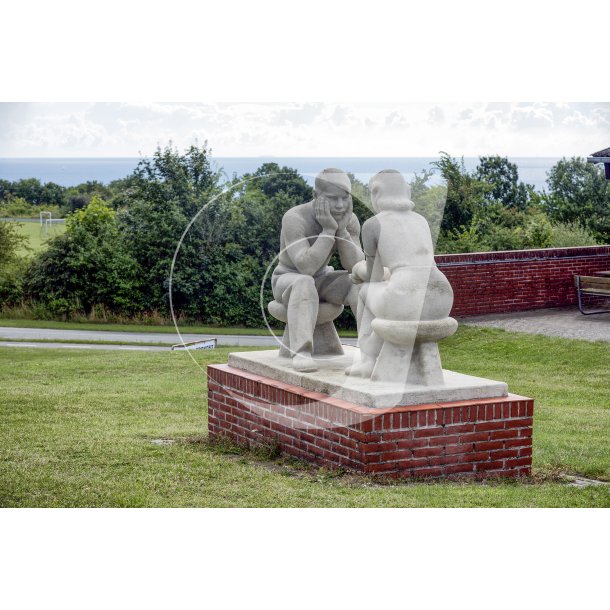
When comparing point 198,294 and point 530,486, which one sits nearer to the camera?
point 530,486

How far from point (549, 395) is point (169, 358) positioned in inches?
237

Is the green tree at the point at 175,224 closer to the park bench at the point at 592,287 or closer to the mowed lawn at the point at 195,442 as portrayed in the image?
the mowed lawn at the point at 195,442

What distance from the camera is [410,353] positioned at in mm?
6996

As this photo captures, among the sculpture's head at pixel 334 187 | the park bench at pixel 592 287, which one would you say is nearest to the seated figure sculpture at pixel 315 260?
the sculpture's head at pixel 334 187

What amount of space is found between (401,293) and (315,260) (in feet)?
3.59

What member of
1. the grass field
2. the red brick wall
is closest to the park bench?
the red brick wall

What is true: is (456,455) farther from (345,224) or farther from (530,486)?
(345,224)

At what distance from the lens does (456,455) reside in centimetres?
692

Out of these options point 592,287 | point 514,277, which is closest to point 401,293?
point 592,287

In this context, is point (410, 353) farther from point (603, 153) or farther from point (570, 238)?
point (570, 238)

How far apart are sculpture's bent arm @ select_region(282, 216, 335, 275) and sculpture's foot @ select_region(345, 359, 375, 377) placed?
3.09ft

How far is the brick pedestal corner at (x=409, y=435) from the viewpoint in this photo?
22.0 feet

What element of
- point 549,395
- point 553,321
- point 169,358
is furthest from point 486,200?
point 549,395

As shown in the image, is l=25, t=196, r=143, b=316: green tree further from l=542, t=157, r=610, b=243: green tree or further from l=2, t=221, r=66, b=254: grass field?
l=542, t=157, r=610, b=243: green tree
